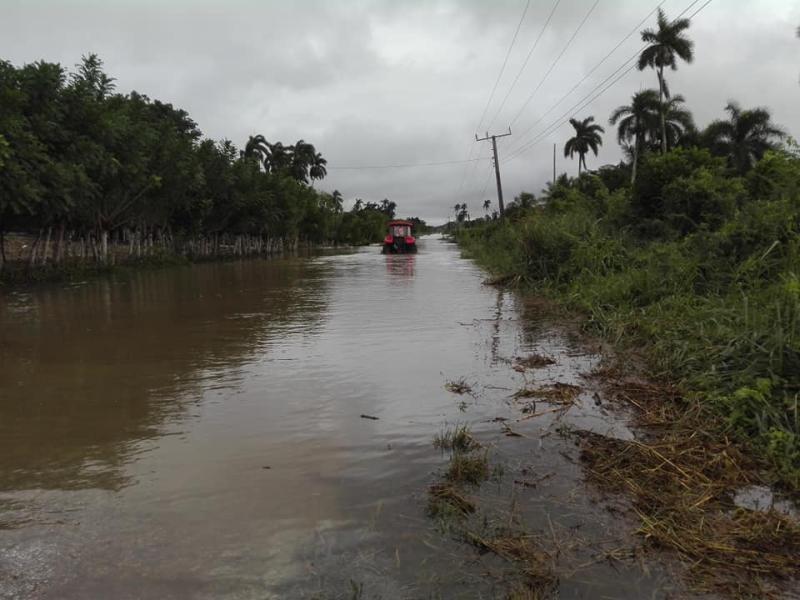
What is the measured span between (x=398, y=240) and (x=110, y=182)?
83.9 ft

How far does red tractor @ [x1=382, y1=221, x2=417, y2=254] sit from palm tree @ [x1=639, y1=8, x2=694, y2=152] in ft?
67.3

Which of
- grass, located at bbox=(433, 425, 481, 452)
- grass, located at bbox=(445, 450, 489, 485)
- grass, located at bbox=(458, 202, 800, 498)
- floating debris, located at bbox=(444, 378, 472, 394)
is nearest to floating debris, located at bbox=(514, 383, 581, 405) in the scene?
floating debris, located at bbox=(444, 378, 472, 394)

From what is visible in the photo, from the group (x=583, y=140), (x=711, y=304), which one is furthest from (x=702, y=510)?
(x=583, y=140)

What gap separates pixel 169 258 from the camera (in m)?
33.2

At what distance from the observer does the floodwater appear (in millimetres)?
2689

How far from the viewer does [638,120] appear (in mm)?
47625

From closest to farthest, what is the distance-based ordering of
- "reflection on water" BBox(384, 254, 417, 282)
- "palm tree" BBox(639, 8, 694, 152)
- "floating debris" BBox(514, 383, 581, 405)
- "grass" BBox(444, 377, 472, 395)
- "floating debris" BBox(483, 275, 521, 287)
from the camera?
"floating debris" BBox(514, 383, 581, 405)
"grass" BBox(444, 377, 472, 395)
"floating debris" BBox(483, 275, 521, 287)
"reflection on water" BBox(384, 254, 417, 282)
"palm tree" BBox(639, 8, 694, 152)

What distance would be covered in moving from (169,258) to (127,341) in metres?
26.6

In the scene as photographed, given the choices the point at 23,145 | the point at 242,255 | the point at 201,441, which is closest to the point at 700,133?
the point at 242,255

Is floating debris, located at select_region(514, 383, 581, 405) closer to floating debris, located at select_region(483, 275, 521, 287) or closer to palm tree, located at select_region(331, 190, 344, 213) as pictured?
floating debris, located at select_region(483, 275, 521, 287)

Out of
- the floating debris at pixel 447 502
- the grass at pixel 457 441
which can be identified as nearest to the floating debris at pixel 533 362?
the grass at pixel 457 441

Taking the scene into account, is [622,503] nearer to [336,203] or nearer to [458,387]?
[458,387]

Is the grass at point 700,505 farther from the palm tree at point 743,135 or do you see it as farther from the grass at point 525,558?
the palm tree at point 743,135

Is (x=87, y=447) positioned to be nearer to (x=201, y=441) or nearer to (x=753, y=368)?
(x=201, y=441)
